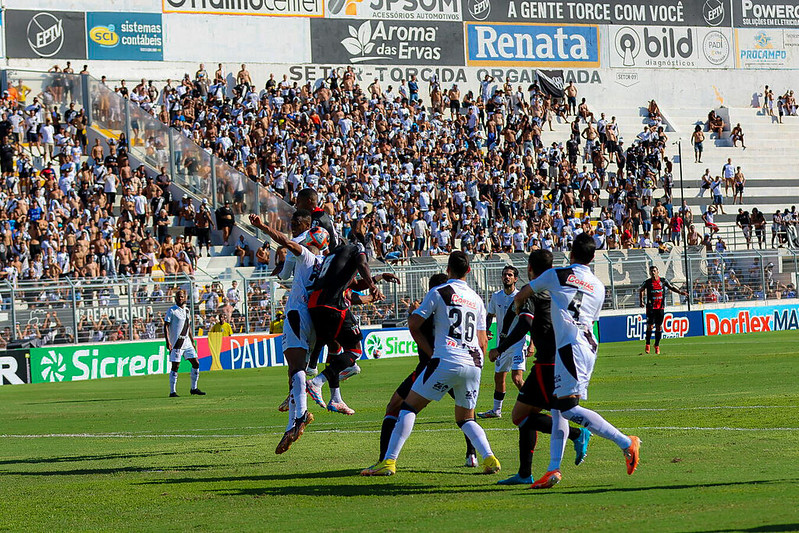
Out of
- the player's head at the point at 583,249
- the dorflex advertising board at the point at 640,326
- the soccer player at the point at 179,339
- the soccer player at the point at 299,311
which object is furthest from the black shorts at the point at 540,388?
the dorflex advertising board at the point at 640,326

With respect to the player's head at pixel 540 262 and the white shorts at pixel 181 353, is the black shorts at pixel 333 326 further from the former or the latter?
the white shorts at pixel 181 353

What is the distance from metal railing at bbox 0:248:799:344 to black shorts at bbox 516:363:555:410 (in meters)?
22.3

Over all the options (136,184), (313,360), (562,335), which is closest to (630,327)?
(136,184)

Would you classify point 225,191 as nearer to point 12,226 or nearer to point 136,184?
point 136,184

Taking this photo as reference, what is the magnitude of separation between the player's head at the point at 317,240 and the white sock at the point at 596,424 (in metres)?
4.27

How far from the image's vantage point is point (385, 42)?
212 feet

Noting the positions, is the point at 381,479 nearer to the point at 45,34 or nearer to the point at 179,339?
the point at 179,339

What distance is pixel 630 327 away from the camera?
41.7 metres

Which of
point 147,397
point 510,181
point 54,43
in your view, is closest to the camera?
point 147,397

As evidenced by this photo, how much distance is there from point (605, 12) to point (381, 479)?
63.1 meters

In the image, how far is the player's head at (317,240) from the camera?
13.2 metres

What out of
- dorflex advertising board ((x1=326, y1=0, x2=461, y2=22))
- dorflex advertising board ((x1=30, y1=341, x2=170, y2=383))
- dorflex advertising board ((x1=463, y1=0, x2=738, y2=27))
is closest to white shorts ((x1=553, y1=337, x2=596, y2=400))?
dorflex advertising board ((x1=30, y1=341, x2=170, y2=383))

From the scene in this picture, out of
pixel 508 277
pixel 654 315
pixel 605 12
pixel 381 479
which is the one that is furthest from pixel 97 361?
pixel 605 12

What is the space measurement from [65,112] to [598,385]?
26347mm
